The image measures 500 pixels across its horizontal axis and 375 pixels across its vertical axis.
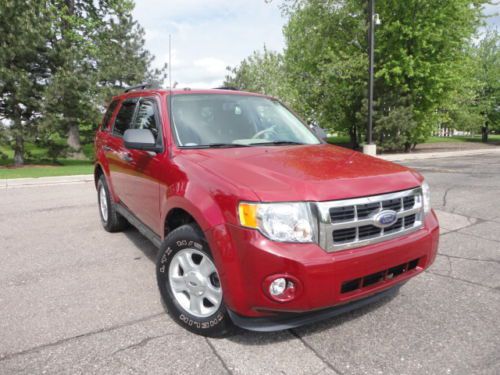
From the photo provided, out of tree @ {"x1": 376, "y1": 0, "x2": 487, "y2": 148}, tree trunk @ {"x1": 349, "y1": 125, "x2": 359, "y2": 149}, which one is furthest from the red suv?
tree trunk @ {"x1": 349, "y1": 125, "x2": 359, "y2": 149}

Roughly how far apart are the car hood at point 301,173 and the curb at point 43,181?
30.0 ft

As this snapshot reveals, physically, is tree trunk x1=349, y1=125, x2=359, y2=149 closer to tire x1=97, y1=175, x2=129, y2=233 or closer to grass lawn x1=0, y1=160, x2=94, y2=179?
grass lawn x1=0, y1=160, x2=94, y2=179

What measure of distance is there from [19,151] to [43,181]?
7.45 metres

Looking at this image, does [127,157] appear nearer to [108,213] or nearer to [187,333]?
[108,213]

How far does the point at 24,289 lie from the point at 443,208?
6.49 metres

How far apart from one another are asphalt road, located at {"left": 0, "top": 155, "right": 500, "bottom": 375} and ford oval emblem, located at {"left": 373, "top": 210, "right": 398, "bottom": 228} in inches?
32.8

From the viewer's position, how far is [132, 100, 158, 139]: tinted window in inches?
140

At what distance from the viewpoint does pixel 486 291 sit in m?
3.39

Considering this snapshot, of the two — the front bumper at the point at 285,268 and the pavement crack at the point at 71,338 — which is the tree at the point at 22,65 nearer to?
the pavement crack at the point at 71,338

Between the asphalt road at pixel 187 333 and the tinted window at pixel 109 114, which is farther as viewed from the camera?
the tinted window at pixel 109 114

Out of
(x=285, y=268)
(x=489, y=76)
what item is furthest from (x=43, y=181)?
(x=489, y=76)

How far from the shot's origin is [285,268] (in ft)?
7.07

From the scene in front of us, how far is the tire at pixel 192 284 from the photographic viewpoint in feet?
8.38

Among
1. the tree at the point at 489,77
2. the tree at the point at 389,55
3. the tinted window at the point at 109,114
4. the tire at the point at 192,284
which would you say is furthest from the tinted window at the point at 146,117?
the tree at the point at 489,77
